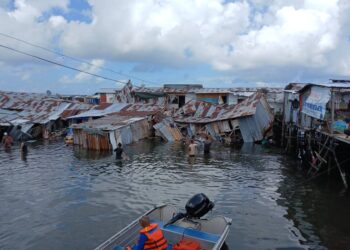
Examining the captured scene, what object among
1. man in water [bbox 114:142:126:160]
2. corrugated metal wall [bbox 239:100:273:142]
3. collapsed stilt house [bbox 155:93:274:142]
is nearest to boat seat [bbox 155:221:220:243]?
man in water [bbox 114:142:126:160]

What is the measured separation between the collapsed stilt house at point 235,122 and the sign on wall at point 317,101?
11.1 meters

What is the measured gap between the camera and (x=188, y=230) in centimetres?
1034

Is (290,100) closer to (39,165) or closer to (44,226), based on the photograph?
(39,165)

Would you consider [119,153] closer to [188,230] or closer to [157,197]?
[157,197]

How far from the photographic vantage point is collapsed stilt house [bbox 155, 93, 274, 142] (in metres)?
33.6

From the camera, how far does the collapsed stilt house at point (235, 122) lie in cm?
3359

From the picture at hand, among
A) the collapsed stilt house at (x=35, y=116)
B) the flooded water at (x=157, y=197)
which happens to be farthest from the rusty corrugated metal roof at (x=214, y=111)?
the collapsed stilt house at (x=35, y=116)

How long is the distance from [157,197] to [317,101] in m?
10.3

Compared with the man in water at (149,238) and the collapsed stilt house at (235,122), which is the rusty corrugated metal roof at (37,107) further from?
the man in water at (149,238)

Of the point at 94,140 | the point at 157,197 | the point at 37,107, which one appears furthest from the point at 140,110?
the point at 157,197

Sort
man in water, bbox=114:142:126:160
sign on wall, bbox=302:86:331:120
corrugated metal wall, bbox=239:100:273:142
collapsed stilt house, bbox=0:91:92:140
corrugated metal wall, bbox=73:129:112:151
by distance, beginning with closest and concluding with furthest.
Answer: sign on wall, bbox=302:86:331:120 → man in water, bbox=114:142:126:160 → corrugated metal wall, bbox=73:129:112:151 → corrugated metal wall, bbox=239:100:273:142 → collapsed stilt house, bbox=0:91:92:140

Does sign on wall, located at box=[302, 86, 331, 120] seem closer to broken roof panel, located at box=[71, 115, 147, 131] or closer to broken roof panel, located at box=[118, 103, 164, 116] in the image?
broken roof panel, located at box=[71, 115, 147, 131]

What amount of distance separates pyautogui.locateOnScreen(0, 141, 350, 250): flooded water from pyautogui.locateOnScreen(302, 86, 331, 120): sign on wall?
3.62 meters

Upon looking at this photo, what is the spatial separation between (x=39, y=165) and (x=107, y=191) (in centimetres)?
857
